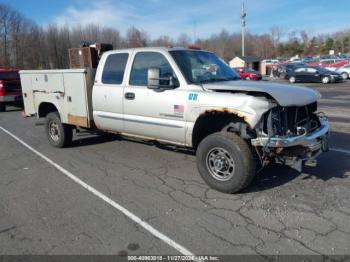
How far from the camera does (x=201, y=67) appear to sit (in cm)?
547

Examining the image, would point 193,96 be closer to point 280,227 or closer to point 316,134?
point 316,134

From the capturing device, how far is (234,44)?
11444 centimetres

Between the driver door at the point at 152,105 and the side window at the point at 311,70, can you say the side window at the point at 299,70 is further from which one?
the driver door at the point at 152,105

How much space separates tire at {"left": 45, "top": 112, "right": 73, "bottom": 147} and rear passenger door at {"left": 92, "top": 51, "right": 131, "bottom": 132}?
3.87 feet

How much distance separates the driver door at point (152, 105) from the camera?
505cm

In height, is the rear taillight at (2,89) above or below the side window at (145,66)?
below

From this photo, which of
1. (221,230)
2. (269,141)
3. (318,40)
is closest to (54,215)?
(221,230)

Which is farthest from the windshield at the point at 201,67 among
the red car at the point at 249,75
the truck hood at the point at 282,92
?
the red car at the point at 249,75

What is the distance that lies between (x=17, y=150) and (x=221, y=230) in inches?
220

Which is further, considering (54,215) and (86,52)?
(86,52)

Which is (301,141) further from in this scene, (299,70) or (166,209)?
(299,70)

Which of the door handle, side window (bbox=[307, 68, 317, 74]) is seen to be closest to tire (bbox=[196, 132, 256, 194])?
the door handle

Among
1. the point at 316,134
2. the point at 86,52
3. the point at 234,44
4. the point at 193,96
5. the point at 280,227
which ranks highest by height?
the point at 234,44

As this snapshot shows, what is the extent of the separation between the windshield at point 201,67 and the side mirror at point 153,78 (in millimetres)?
404
